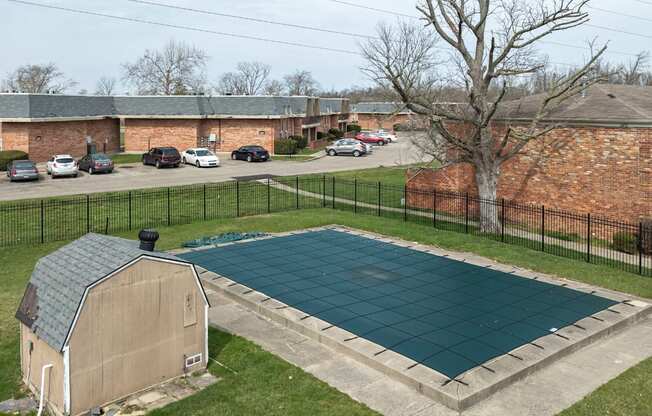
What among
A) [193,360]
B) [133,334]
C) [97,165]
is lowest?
[193,360]

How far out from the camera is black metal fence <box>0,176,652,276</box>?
63.6ft

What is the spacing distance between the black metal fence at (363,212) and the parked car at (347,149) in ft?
68.7

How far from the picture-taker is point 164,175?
3753cm

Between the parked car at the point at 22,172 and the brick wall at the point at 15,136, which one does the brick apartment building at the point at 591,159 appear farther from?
the brick wall at the point at 15,136

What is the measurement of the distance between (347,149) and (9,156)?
27326 millimetres

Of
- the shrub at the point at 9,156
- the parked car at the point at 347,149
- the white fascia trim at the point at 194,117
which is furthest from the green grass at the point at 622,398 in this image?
the parked car at the point at 347,149

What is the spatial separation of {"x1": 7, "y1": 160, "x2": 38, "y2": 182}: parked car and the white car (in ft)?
37.2

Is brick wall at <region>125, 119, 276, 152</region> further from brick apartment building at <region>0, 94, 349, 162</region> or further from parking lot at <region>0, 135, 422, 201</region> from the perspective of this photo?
parking lot at <region>0, 135, 422, 201</region>

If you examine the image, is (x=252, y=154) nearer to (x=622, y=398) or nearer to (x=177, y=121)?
(x=177, y=121)

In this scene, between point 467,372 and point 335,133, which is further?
point 335,133

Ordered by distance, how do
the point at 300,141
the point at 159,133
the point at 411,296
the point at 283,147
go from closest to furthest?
1. the point at 411,296
2. the point at 159,133
3. the point at 283,147
4. the point at 300,141

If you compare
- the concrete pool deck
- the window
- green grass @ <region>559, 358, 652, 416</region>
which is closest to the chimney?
the window

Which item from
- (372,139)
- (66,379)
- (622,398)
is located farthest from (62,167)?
(372,139)

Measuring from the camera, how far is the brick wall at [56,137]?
40125 mm
